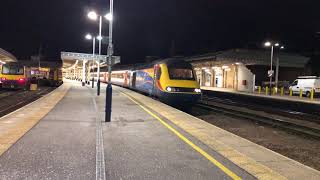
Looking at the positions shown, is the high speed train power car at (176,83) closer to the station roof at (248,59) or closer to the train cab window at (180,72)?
the train cab window at (180,72)

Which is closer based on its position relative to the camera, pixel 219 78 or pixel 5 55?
pixel 5 55

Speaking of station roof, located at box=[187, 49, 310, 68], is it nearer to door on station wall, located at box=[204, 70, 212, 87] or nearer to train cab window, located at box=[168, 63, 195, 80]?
door on station wall, located at box=[204, 70, 212, 87]

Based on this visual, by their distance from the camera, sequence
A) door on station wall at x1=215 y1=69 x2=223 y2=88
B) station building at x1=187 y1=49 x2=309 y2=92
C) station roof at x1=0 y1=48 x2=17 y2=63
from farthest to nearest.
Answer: door on station wall at x1=215 y1=69 x2=223 y2=88 < station building at x1=187 y1=49 x2=309 y2=92 < station roof at x1=0 y1=48 x2=17 y2=63

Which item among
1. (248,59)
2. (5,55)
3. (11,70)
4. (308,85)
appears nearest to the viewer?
(11,70)

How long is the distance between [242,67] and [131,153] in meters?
42.8

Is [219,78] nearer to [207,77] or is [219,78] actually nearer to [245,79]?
[207,77]

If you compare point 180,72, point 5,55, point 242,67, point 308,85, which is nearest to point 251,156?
point 180,72

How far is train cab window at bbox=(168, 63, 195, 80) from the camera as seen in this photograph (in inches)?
796

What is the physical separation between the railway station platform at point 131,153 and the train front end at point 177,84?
24.7ft

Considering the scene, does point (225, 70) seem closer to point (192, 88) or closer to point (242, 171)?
point (192, 88)

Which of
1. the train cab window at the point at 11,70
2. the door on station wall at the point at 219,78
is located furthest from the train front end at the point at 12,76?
the door on station wall at the point at 219,78

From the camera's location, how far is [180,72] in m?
20.4

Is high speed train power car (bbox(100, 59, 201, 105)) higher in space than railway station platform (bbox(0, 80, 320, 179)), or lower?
higher

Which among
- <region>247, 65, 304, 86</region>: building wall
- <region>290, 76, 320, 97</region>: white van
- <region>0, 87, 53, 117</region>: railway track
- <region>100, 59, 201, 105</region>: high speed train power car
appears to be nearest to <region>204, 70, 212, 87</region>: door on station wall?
<region>247, 65, 304, 86</region>: building wall
